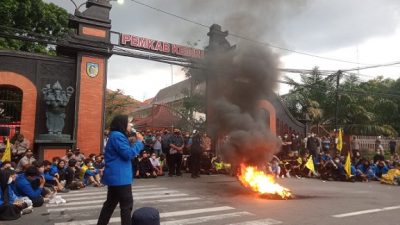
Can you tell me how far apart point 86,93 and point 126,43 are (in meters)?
2.94

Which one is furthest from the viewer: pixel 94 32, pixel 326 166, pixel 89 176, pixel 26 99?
pixel 326 166

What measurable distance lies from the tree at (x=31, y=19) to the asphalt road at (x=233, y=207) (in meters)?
12.5

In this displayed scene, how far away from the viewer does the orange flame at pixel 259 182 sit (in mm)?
8719

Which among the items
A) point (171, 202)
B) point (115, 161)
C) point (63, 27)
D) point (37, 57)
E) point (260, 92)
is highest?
point (63, 27)

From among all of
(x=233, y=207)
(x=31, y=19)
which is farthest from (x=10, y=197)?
(x=31, y=19)

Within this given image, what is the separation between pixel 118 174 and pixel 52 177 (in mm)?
5263

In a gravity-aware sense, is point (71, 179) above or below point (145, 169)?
below

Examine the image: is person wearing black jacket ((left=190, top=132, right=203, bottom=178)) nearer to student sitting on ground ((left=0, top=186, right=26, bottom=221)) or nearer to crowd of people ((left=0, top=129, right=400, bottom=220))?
crowd of people ((left=0, top=129, right=400, bottom=220))

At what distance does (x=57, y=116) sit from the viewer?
12.6 m

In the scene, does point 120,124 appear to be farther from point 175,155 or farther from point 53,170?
point 175,155

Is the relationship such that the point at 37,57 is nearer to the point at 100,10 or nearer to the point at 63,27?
the point at 100,10

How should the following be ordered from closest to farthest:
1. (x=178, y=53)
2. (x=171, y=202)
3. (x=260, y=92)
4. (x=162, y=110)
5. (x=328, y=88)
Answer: (x=171, y=202) < (x=260, y=92) < (x=178, y=53) < (x=328, y=88) < (x=162, y=110)

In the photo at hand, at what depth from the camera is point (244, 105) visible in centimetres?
1156

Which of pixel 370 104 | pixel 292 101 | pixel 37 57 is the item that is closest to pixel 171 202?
pixel 37 57
